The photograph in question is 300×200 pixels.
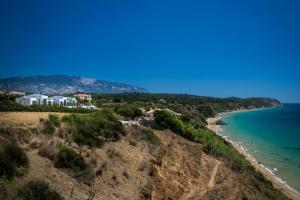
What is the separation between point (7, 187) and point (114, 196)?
16.0 ft

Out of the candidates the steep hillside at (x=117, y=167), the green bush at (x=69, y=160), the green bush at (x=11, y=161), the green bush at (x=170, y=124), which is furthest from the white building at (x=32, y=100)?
the green bush at (x=11, y=161)

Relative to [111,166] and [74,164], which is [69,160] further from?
[111,166]

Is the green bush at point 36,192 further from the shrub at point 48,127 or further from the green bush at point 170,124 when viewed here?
the green bush at point 170,124

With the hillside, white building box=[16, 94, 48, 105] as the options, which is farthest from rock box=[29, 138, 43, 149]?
white building box=[16, 94, 48, 105]

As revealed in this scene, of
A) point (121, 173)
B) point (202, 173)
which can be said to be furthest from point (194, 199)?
point (202, 173)

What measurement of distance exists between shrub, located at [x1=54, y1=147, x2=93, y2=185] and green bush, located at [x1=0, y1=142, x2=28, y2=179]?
1.66 m

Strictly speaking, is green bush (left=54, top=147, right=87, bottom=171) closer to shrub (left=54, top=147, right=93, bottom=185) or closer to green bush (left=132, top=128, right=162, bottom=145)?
shrub (left=54, top=147, right=93, bottom=185)

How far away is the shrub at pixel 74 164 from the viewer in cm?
1431

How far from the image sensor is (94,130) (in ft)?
72.2

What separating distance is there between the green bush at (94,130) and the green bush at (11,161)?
5.70 metres

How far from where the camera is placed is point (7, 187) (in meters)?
10.6

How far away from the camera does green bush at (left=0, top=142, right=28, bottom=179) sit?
11741 millimetres

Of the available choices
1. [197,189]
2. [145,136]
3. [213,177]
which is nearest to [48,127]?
[145,136]

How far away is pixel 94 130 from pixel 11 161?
31.6 feet
